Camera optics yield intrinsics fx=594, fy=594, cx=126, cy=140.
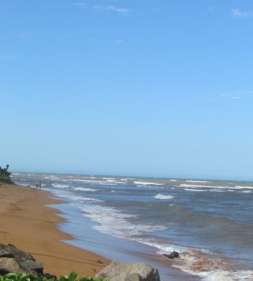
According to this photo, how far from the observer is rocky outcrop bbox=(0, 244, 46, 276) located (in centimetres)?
784

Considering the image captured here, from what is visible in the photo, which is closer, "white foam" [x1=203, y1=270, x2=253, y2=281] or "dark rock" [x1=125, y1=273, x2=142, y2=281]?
"dark rock" [x1=125, y1=273, x2=142, y2=281]

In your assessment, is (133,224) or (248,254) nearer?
(248,254)

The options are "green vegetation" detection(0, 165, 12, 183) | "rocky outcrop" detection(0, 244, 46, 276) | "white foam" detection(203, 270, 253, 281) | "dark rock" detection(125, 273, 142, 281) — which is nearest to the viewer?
"rocky outcrop" detection(0, 244, 46, 276)

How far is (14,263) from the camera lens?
315 inches

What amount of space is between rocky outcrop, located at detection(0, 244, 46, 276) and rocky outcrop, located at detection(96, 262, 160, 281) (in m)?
1.04

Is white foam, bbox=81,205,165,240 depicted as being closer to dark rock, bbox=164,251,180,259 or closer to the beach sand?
the beach sand

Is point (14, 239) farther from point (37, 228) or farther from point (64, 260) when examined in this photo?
point (37, 228)

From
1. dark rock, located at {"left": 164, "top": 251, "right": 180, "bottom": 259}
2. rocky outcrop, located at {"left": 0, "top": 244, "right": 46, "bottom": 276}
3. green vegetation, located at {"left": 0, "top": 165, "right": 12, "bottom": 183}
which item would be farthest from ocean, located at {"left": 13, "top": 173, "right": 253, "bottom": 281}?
green vegetation, located at {"left": 0, "top": 165, "right": 12, "bottom": 183}

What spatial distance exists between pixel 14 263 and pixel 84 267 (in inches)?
185

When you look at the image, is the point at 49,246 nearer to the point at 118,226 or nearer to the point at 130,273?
the point at 130,273

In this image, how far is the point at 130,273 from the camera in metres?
8.55

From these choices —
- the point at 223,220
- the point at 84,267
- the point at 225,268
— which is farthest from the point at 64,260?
the point at 223,220

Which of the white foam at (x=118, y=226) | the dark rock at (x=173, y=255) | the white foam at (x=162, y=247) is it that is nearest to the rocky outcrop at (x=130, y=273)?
the dark rock at (x=173, y=255)

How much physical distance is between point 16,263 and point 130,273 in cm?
164
